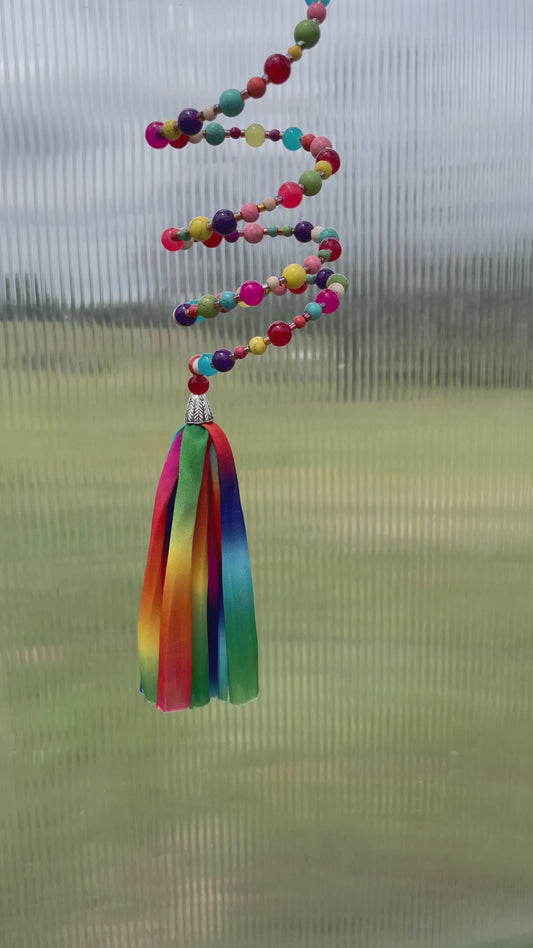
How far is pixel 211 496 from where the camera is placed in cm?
70

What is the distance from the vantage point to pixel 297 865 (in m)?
1.03

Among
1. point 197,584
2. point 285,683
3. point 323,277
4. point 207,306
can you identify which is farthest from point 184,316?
point 285,683

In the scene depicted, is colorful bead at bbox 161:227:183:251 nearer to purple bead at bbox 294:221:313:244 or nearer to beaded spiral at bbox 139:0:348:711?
beaded spiral at bbox 139:0:348:711

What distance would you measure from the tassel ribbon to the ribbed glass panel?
22 centimetres

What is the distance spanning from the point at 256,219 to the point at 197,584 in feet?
1.11

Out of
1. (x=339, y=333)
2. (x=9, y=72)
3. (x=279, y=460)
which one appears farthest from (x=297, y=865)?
(x=9, y=72)

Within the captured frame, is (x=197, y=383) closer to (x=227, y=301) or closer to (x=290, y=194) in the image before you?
(x=227, y=301)

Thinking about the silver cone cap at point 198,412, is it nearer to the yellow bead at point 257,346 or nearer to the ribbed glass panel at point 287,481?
the yellow bead at point 257,346

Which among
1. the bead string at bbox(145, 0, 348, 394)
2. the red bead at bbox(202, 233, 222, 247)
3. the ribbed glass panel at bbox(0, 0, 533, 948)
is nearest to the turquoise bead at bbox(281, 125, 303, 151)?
the bead string at bbox(145, 0, 348, 394)

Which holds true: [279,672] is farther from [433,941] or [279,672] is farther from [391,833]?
[433,941]

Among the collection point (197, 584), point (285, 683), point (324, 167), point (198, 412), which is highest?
point (324, 167)

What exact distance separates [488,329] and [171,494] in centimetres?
50

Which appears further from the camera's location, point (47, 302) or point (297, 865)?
point (297, 865)

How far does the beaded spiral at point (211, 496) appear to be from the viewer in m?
0.63
